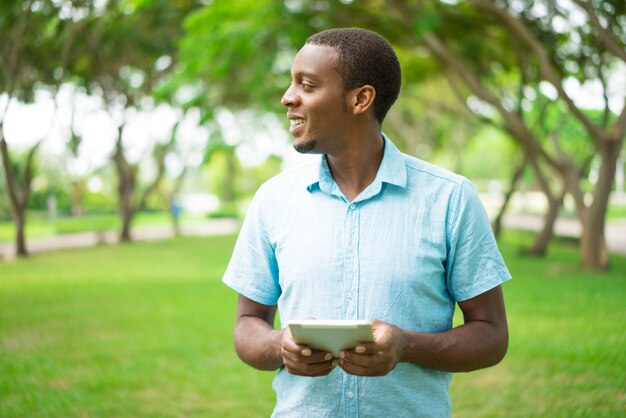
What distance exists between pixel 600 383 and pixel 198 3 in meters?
15.7

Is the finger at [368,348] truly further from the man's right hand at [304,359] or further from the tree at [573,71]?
the tree at [573,71]

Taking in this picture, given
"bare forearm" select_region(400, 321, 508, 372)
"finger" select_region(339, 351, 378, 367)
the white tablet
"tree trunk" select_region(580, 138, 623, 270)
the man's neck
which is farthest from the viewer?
"tree trunk" select_region(580, 138, 623, 270)

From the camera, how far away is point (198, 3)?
20531mm

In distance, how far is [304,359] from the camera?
214 cm

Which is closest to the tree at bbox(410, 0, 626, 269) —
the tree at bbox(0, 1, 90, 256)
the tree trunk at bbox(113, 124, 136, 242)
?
the tree at bbox(0, 1, 90, 256)

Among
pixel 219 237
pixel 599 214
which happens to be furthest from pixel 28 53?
pixel 599 214

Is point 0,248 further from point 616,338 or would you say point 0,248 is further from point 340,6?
point 616,338

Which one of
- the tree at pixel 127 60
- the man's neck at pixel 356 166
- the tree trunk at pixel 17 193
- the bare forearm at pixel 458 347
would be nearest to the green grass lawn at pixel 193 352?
the bare forearm at pixel 458 347

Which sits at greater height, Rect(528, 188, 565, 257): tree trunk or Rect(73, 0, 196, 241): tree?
Rect(73, 0, 196, 241): tree

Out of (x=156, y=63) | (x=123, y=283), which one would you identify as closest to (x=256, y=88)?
(x=123, y=283)

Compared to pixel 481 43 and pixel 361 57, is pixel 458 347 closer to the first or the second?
pixel 361 57

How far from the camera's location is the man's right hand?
2.13 m

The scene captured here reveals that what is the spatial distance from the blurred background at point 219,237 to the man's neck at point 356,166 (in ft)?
14.9

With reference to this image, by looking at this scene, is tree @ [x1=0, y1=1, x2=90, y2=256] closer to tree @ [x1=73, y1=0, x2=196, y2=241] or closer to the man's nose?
tree @ [x1=73, y1=0, x2=196, y2=241]
